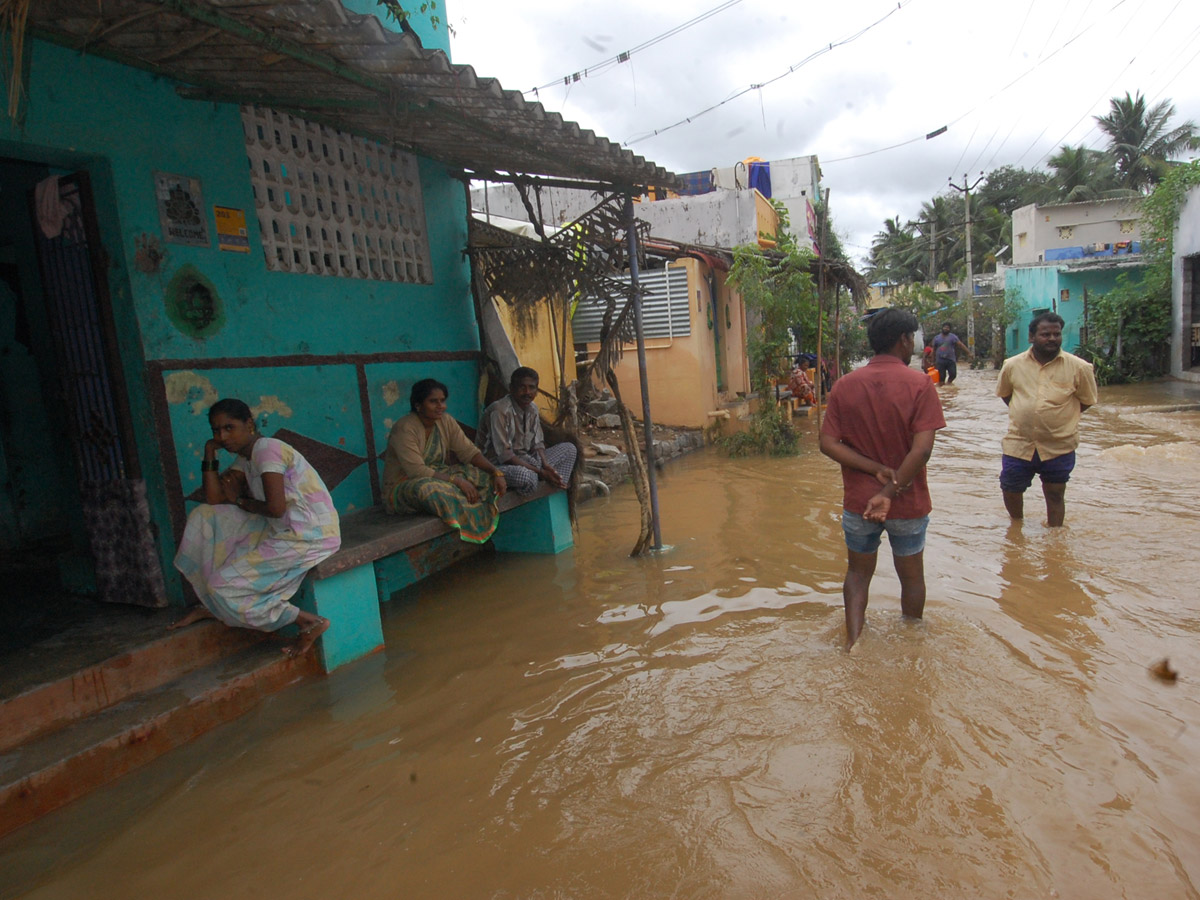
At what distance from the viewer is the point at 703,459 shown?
1031 cm

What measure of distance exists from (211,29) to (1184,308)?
783 inches

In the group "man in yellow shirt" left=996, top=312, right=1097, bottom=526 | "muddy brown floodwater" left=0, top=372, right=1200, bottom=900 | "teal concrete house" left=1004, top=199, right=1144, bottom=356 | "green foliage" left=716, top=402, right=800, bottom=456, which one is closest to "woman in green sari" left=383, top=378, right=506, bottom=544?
"muddy brown floodwater" left=0, top=372, right=1200, bottom=900

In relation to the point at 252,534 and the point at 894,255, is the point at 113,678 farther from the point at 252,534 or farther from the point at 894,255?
the point at 894,255

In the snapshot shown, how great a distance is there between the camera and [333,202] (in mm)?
4785

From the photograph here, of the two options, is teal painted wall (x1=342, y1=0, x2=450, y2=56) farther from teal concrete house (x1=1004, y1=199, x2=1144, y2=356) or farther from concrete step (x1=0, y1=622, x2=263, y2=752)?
teal concrete house (x1=1004, y1=199, x2=1144, y2=356)

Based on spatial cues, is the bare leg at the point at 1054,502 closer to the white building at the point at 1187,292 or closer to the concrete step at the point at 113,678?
the concrete step at the point at 113,678

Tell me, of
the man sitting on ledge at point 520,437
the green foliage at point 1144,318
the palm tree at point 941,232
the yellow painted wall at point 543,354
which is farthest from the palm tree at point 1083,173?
the man sitting on ledge at point 520,437

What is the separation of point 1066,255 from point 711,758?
2941 centimetres

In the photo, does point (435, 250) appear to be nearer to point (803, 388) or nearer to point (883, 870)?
point (883, 870)

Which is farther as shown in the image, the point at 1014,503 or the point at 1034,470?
the point at 1014,503

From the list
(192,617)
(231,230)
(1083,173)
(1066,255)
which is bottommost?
(192,617)

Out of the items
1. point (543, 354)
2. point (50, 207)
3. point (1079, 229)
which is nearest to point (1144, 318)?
point (1079, 229)

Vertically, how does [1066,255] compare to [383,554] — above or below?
above

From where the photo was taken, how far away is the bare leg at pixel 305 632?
356cm
